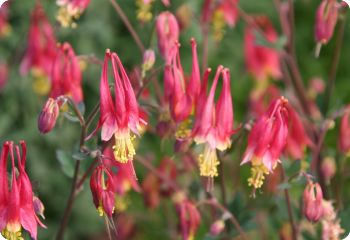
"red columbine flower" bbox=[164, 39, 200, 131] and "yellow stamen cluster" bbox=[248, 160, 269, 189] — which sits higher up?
"red columbine flower" bbox=[164, 39, 200, 131]

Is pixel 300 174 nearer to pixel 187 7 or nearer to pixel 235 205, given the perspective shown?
pixel 235 205

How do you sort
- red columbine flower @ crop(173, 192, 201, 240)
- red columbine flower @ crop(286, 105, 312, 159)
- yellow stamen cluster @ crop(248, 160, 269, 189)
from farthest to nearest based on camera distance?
red columbine flower @ crop(286, 105, 312, 159) → red columbine flower @ crop(173, 192, 201, 240) → yellow stamen cluster @ crop(248, 160, 269, 189)

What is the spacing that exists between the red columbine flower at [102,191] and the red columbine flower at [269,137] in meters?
0.42

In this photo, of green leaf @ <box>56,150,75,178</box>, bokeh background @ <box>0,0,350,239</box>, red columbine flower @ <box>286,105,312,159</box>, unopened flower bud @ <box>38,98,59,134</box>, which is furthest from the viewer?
bokeh background @ <box>0,0,350,239</box>

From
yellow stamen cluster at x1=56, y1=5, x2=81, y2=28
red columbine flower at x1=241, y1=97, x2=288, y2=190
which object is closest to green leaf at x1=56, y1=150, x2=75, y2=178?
yellow stamen cluster at x1=56, y1=5, x2=81, y2=28

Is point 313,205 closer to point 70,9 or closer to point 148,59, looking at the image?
point 148,59

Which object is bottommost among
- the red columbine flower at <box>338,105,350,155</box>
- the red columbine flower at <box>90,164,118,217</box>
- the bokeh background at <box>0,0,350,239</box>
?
the bokeh background at <box>0,0,350,239</box>

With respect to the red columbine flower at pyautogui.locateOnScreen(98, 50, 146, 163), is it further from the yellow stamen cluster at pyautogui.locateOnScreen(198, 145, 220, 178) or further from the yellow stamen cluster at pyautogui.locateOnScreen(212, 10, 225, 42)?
the yellow stamen cluster at pyautogui.locateOnScreen(212, 10, 225, 42)

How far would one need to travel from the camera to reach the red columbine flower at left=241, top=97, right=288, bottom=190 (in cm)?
222

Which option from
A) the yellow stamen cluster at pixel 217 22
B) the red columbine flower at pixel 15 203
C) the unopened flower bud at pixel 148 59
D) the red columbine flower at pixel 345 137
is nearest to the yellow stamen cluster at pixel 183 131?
the unopened flower bud at pixel 148 59

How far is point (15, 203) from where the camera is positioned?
2035 mm

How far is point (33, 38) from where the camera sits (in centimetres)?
358

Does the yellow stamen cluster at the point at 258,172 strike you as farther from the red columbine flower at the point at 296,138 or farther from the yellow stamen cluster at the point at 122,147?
the red columbine flower at the point at 296,138

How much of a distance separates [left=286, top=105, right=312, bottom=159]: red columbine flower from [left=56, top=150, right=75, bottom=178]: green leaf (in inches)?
33.7
